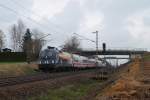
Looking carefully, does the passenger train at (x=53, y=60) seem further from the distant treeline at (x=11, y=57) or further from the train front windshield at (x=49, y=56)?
the distant treeline at (x=11, y=57)

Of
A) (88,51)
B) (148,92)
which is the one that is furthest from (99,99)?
(88,51)

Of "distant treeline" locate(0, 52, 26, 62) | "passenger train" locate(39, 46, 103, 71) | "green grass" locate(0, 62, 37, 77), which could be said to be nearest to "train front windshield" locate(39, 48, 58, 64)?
"passenger train" locate(39, 46, 103, 71)

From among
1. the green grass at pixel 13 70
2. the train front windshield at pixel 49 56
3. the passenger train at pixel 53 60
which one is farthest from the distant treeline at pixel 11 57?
the train front windshield at pixel 49 56

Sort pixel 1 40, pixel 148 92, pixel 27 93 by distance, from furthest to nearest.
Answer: pixel 1 40
pixel 27 93
pixel 148 92

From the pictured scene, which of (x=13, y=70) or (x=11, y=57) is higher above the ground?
(x=11, y=57)

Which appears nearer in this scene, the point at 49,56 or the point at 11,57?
the point at 49,56

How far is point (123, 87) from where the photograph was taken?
87.9ft

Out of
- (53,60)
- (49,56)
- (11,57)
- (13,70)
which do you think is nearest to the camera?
(53,60)

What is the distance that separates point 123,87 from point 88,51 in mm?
109853

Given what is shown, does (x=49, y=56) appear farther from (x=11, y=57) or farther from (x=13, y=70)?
(x=11, y=57)

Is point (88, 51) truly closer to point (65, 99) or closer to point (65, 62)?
point (65, 62)

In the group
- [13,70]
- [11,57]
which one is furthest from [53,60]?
[11,57]

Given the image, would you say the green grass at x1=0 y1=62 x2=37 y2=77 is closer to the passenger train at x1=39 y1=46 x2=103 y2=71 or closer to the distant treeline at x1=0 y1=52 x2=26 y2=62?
the passenger train at x1=39 y1=46 x2=103 y2=71

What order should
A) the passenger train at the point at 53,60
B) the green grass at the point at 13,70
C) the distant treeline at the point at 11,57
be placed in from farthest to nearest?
1. the distant treeline at the point at 11,57
2. the passenger train at the point at 53,60
3. the green grass at the point at 13,70
